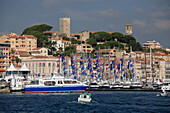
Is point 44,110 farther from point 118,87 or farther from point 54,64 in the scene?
point 54,64

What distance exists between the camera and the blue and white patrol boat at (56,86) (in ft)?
384

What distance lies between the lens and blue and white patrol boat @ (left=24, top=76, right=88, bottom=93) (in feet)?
384

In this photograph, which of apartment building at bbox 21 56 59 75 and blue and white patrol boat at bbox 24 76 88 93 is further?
apartment building at bbox 21 56 59 75

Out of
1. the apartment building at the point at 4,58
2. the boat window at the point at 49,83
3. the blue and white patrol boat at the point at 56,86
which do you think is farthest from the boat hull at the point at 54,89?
the apartment building at the point at 4,58

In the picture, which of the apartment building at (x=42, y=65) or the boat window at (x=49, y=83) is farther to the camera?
the apartment building at (x=42, y=65)

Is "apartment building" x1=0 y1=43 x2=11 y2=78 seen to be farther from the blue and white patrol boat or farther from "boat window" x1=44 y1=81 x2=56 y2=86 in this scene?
"boat window" x1=44 y1=81 x2=56 y2=86

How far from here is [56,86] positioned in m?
117

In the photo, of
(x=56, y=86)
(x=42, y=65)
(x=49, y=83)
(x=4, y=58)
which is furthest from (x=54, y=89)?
(x=42, y=65)

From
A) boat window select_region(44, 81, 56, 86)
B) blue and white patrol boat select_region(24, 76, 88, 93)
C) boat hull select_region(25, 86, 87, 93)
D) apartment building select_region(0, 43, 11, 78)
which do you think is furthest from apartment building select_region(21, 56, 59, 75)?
boat hull select_region(25, 86, 87, 93)

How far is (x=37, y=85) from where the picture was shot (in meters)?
118

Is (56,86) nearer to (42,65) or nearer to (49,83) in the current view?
(49,83)

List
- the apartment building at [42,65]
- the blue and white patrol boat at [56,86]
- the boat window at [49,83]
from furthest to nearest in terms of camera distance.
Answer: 1. the apartment building at [42,65]
2. the boat window at [49,83]
3. the blue and white patrol boat at [56,86]

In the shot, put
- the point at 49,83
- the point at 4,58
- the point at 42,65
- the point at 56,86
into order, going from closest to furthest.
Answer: the point at 56,86 < the point at 49,83 < the point at 4,58 < the point at 42,65

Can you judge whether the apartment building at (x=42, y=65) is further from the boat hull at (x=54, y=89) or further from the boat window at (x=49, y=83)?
the boat hull at (x=54, y=89)
